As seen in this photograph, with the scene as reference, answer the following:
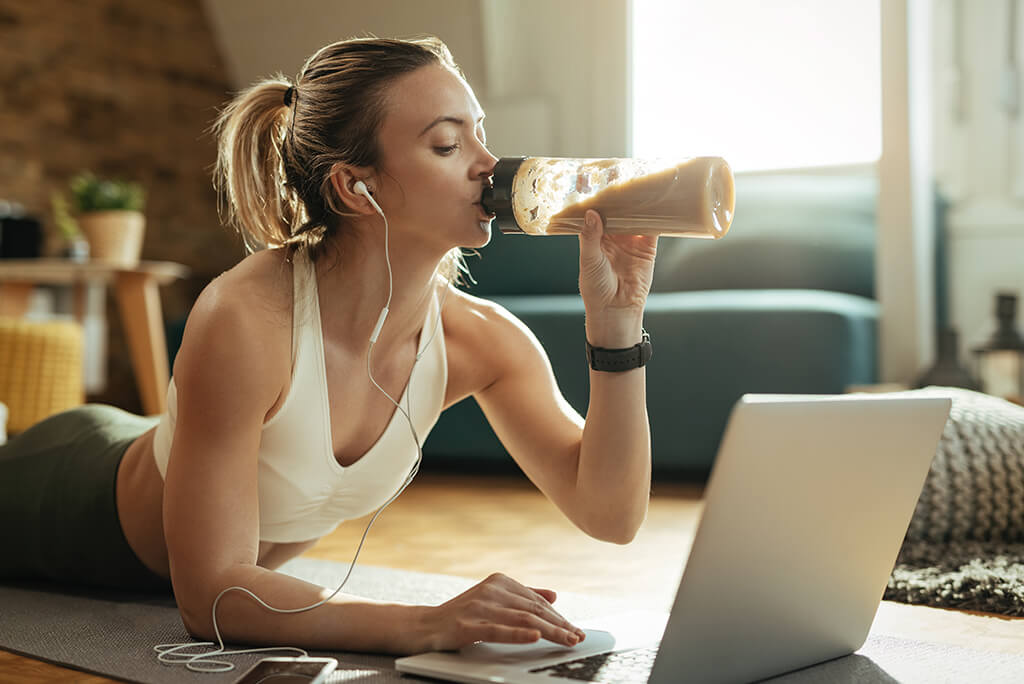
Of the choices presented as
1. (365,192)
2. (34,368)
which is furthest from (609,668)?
(34,368)

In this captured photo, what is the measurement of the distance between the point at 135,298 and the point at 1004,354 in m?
2.59

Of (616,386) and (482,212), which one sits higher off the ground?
(482,212)

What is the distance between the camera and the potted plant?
339 centimetres

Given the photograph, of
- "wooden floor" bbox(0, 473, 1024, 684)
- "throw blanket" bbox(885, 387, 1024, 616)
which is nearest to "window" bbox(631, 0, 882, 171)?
"wooden floor" bbox(0, 473, 1024, 684)

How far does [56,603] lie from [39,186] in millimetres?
2969

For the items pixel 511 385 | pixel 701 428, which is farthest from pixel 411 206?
pixel 701 428

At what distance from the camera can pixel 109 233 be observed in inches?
134

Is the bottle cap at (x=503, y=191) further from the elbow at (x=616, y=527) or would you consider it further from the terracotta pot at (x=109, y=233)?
the terracotta pot at (x=109, y=233)

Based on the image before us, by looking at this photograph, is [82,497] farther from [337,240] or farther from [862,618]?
[862,618]

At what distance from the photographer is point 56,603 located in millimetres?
1354

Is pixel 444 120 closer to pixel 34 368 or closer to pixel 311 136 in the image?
pixel 311 136

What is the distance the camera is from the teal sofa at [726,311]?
8.25 ft

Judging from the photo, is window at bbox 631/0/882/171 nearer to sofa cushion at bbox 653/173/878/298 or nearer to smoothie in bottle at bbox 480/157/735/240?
sofa cushion at bbox 653/173/878/298

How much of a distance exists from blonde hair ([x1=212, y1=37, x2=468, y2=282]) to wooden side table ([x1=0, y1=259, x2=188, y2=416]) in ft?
7.13
